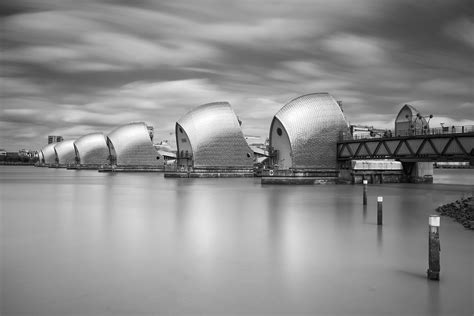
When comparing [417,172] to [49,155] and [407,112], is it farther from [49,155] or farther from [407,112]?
[49,155]

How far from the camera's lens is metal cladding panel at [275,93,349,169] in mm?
46531

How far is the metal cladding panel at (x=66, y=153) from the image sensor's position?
11925 cm

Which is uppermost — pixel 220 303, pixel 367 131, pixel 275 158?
pixel 367 131

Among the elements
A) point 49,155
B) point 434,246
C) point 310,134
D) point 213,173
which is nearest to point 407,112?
point 310,134

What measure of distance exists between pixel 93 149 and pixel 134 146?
21.9m

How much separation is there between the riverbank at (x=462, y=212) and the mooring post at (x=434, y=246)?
25.7 feet

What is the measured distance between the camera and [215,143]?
5975cm

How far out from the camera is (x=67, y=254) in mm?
11414

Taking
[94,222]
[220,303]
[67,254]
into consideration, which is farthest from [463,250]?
[94,222]

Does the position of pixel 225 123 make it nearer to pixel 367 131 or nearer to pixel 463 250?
pixel 367 131

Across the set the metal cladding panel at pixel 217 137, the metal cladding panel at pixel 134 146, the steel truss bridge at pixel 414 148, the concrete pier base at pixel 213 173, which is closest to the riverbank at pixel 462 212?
the steel truss bridge at pixel 414 148

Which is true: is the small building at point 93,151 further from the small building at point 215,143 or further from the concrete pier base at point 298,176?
the concrete pier base at point 298,176

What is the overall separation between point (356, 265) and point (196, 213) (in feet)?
36.0

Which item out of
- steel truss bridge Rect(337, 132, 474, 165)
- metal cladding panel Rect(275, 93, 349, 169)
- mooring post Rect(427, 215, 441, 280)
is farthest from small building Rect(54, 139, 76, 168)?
mooring post Rect(427, 215, 441, 280)
